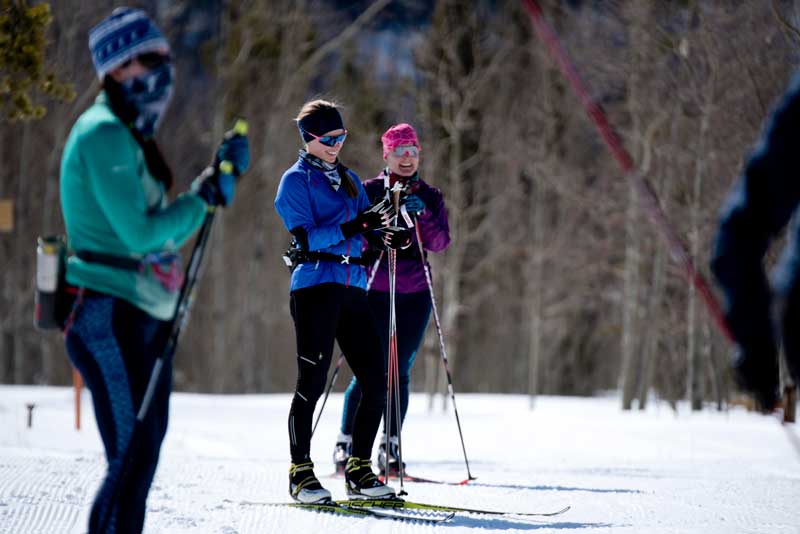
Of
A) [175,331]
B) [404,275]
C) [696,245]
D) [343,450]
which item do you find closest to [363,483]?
[343,450]

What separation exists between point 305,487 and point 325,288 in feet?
3.38

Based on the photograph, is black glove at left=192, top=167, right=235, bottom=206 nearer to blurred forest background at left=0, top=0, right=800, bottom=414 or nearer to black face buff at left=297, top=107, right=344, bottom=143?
black face buff at left=297, top=107, right=344, bottom=143

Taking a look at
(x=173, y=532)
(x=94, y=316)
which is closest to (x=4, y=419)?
(x=173, y=532)

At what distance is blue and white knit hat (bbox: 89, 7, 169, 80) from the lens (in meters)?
3.21

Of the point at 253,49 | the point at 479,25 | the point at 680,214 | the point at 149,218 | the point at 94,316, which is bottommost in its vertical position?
the point at 94,316

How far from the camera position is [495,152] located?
68.5ft

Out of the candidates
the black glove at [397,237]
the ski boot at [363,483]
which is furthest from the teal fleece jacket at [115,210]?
the ski boot at [363,483]

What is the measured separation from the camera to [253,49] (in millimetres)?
26766

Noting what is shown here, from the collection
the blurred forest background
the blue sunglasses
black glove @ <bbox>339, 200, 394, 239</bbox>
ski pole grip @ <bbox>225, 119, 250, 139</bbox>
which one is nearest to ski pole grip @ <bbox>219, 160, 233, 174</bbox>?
ski pole grip @ <bbox>225, 119, 250, 139</bbox>

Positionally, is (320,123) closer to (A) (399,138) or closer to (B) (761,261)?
(A) (399,138)

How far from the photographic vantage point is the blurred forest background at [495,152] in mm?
14289

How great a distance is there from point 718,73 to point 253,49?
1610 centimetres

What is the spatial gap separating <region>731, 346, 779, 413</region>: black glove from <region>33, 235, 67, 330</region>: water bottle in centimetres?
210

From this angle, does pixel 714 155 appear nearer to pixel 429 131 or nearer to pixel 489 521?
pixel 429 131
